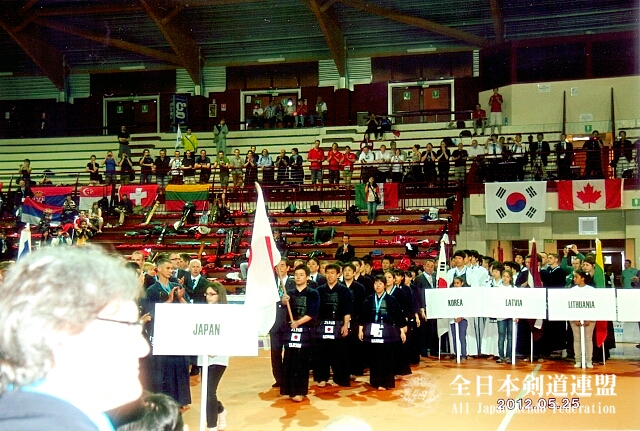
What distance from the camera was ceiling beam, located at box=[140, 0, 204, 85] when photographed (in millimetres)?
25000

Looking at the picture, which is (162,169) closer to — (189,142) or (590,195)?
(189,142)

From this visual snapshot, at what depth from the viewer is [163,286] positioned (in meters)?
8.55

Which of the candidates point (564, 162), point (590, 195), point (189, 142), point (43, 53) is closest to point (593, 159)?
point (564, 162)

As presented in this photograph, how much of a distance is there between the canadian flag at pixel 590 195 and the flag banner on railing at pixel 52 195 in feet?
46.6

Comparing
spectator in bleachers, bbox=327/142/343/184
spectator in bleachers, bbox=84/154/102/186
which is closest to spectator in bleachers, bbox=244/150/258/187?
spectator in bleachers, bbox=327/142/343/184

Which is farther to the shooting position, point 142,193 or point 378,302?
point 142,193

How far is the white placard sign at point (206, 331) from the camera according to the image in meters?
7.05

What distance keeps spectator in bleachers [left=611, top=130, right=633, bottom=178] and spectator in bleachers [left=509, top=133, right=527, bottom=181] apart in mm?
2278

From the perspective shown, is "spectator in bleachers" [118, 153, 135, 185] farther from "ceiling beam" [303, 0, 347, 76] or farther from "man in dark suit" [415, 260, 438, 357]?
"man in dark suit" [415, 260, 438, 357]

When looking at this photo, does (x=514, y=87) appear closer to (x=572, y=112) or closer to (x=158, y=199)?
(x=572, y=112)

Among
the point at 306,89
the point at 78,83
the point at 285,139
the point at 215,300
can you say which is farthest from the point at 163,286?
the point at 78,83

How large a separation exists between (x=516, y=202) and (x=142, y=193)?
10917 millimetres

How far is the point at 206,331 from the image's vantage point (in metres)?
7.10

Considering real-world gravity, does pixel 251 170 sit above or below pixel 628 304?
above
